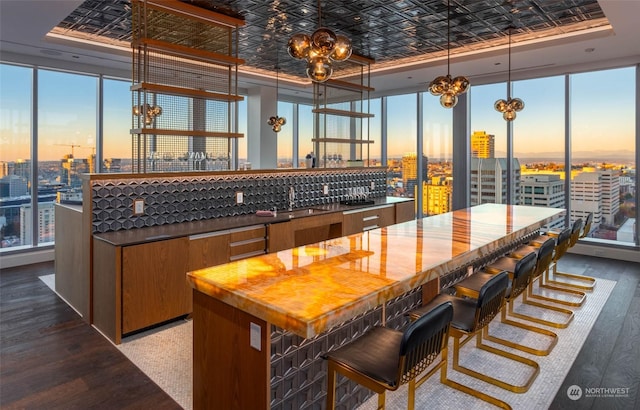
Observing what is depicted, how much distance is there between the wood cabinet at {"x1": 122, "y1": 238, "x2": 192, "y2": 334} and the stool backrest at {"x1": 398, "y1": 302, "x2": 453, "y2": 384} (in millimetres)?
2518

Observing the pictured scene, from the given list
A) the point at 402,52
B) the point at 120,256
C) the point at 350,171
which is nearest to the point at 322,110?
the point at 350,171

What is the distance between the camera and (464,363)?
3094 millimetres

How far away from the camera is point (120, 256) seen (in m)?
3.30

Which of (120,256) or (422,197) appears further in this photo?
(422,197)

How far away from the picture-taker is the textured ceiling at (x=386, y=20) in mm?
4609

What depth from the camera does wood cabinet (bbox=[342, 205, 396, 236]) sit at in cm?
553

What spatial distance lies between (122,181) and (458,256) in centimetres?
303

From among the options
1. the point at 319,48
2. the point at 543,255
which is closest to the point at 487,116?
the point at 543,255

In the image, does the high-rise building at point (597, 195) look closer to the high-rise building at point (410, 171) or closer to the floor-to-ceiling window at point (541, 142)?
the floor-to-ceiling window at point (541, 142)

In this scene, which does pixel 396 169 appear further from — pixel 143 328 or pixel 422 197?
pixel 143 328

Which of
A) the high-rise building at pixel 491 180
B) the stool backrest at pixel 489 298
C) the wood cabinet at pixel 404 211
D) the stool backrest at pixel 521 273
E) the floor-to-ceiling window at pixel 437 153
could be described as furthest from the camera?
the floor-to-ceiling window at pixel 437 153

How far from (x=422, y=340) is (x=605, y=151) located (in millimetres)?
6822

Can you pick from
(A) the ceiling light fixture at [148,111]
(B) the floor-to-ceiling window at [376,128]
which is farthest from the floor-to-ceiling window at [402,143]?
(A) the ceiling light fixture at [148,111]

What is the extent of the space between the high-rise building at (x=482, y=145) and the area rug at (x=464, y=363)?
4513mm
